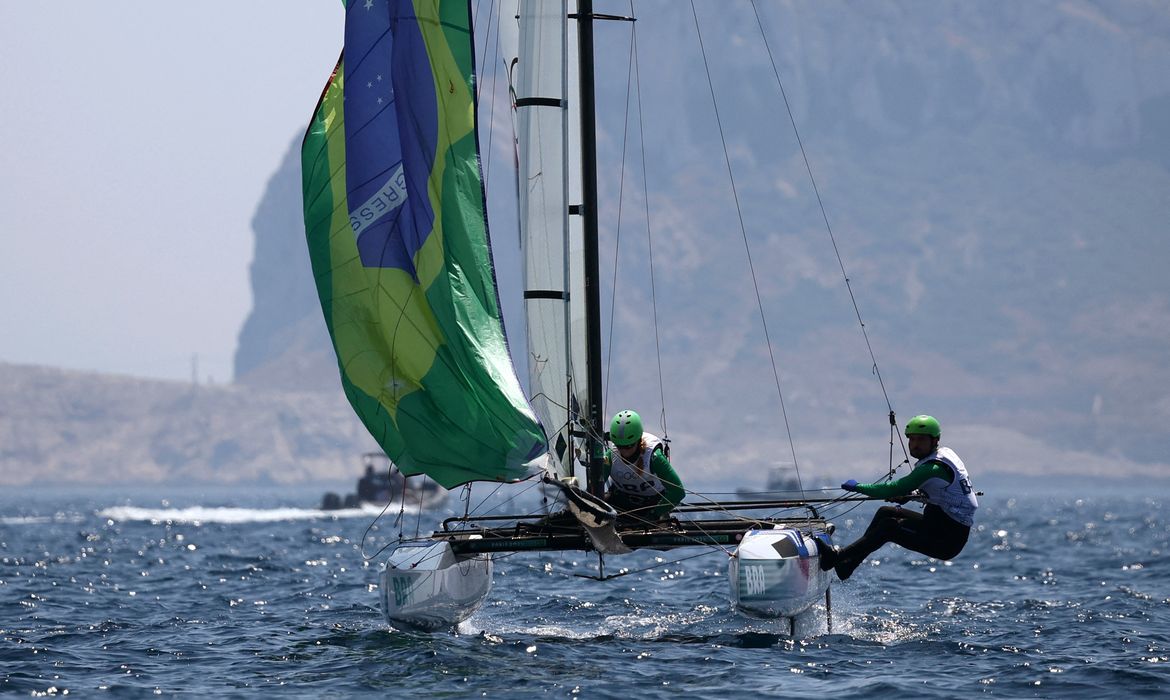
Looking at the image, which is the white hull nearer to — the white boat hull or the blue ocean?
the blue ocean

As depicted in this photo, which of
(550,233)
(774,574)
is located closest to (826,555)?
(774,574)

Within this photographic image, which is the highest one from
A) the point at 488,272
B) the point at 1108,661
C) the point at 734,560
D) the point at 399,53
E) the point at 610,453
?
the point at 399,53

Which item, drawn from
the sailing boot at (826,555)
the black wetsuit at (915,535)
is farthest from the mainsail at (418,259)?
the black wetsuit at (915,535)

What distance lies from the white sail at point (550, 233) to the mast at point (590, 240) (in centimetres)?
10

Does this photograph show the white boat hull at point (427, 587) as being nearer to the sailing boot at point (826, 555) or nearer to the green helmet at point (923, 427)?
the sailing boot at point (826, 555)

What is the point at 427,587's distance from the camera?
16.5m

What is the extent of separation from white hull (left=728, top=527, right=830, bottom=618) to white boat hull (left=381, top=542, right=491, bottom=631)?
2.92m

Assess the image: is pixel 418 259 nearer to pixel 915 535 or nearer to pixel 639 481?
pixel 639 481

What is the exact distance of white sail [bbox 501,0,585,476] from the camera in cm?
1794

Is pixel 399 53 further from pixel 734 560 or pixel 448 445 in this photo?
pixel 734 560

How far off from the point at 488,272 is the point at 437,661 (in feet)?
13.2

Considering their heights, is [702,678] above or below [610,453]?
below

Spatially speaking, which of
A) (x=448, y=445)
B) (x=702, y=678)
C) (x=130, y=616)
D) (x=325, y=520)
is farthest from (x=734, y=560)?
(x=325, y=520)

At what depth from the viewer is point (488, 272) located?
53.4 ft
